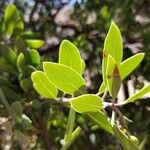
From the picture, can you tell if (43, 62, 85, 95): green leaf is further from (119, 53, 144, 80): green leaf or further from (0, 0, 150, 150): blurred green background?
(0, 0, 150, 150): blurred green background

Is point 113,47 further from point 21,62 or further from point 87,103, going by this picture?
point 21,62

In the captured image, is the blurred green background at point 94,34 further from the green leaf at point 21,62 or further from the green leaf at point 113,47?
the green leaf at point 113,47

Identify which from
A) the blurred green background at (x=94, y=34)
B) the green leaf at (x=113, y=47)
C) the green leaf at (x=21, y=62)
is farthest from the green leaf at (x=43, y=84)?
the blurred green background at (x=94, y=34)

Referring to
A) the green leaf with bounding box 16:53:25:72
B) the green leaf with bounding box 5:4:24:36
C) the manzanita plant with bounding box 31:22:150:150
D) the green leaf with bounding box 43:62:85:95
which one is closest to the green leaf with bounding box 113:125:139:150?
the manzanita plant with bounding box 31:22:150:150

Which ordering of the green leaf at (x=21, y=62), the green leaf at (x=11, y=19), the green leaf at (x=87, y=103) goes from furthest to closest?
1. the green leaf at (x=11, y=19)
2. the green leaf at (x=21, y=62)
3. the green leaf at (x=87, y=103)

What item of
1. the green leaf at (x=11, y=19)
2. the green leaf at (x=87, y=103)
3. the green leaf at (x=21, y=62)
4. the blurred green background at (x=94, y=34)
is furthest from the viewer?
the blurred green background at (x=94, y=34)

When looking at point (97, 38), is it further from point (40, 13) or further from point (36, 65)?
point (36, 65)

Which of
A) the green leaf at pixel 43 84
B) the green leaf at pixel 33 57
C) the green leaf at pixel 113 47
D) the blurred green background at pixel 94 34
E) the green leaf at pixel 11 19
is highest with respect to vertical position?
the green leaf at pixel 113 47
